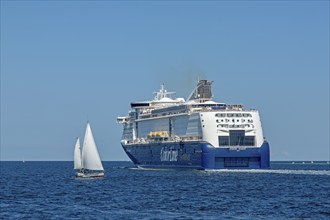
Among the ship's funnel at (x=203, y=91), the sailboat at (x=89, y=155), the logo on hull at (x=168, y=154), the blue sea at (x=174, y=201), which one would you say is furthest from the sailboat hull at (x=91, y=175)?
the ship's funnel at (x=203, y=91)

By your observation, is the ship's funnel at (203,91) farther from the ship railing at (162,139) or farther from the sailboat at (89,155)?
the sailboat at (89,155)

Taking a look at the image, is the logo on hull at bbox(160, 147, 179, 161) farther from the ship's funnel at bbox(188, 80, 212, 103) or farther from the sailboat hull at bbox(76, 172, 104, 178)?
→ the sailboat hull at bbox(76, 172, 104, 178)

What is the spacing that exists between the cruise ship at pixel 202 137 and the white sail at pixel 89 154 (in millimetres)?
20640

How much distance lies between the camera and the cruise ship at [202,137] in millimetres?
119375

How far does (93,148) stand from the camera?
342 feet

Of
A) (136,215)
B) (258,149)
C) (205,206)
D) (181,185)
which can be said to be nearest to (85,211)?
(136,215)

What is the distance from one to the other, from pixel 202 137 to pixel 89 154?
24.3 meters

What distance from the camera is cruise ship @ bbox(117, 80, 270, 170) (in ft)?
392

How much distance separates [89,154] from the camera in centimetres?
10362

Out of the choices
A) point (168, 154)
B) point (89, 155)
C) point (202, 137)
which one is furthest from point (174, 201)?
point (168, 154)

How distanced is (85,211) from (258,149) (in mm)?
62762

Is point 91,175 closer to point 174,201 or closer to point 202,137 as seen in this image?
point 202,137

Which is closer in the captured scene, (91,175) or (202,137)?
(91,175)

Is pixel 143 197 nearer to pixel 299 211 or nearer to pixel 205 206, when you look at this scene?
pixel 205 206
